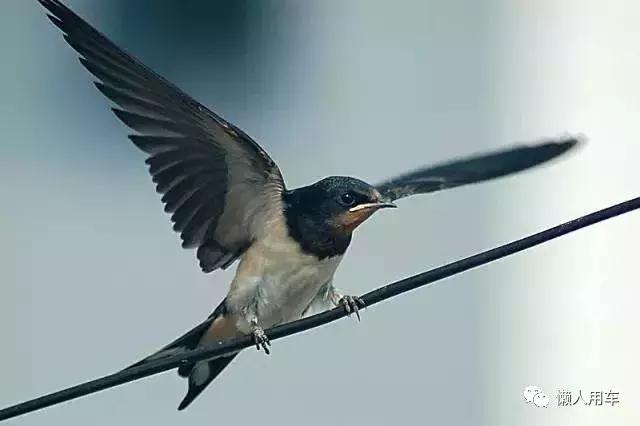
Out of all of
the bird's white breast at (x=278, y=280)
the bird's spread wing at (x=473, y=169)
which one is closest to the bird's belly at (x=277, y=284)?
the bird's white breast at (x=278, y=280)

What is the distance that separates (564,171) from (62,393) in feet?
4.36

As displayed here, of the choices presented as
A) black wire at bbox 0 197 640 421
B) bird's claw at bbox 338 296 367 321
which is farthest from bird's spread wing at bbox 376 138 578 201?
black wire at bbox 0 197 640 421

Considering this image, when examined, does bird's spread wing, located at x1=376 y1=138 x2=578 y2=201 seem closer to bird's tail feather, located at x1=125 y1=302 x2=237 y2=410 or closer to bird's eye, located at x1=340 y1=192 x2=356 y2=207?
bird's eye, located at x1=340 y1=192 x2=356 y2=207

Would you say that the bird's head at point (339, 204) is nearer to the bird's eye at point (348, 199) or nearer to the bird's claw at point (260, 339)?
the bird's eye at point (348, 199)

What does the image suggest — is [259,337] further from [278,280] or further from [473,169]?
[473,169]

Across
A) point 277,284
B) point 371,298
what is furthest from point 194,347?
point 371,298

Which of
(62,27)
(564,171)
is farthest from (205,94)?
(62,27)

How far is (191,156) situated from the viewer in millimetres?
1058

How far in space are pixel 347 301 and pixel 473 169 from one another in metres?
0.21

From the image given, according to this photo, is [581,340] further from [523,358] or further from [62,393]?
[62,393]

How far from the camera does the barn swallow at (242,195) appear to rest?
0.98 meters

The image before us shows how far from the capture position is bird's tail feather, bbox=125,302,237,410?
41.8 inches

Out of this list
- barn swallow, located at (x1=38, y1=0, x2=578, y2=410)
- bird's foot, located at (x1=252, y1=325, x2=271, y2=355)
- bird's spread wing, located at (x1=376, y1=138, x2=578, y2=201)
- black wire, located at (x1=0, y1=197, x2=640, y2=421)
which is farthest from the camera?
bird's spread wing, located at (x1=376, y1=138, x2=578, y2=201)

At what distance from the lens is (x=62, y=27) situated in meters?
0.94
